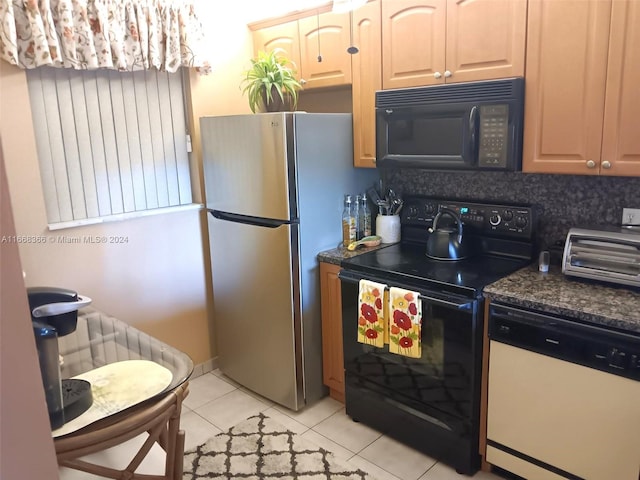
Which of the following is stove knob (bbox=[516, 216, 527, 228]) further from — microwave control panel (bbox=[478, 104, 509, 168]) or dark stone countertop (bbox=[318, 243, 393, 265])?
dark stone countertop (bbox=[318, 243, 393, 265])

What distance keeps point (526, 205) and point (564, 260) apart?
1.35 feet

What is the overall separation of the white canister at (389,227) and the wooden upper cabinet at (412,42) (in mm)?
698

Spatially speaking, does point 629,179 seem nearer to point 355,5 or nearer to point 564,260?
point 564,260

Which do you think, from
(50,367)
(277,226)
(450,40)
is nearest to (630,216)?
(450,40)

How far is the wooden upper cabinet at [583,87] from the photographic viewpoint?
185cm

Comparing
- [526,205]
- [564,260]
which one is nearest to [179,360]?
[564,260]

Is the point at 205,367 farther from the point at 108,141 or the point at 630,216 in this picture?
the point at 630,216

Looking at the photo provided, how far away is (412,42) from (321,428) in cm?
194

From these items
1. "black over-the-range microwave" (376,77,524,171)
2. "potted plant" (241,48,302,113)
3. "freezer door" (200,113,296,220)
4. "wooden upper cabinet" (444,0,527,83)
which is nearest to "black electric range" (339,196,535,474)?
"black over-the-range microwave" (376,77,524,171)

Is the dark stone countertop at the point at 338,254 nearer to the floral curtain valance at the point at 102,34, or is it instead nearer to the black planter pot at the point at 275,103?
the black planter pot at the point at 275,103

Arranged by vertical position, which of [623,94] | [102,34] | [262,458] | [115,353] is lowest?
[262,458]

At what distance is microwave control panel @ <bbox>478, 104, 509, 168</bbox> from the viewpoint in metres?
2.14

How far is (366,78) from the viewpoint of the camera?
2637mm

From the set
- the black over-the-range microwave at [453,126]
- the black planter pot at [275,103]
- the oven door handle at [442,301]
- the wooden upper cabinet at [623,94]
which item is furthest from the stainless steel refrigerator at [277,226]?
the wooden upper cabinet at [623,94]
